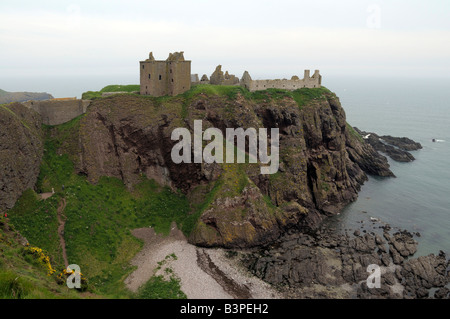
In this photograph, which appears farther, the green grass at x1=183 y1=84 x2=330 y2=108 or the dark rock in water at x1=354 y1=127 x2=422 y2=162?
the dark rock in water at x1=354 y1=127 x2=422 y2=162

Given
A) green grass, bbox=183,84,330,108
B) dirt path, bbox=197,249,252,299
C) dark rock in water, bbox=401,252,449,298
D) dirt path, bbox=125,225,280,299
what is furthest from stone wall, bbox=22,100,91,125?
dark rock in water, bbox=401,252,449,298

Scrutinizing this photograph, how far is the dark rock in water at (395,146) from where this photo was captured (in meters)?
94.3

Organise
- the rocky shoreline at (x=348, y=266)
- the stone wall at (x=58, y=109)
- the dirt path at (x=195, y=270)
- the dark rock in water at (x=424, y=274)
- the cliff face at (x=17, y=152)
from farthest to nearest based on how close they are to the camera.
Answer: the stone wall at (x=58, y=109) < the cliff face at (x=17, y=152) < the dark rock in water at (x=424, y=274) < the rocky shoreline at (x=348, y=266) < the dirt path at (x=195, y=270)

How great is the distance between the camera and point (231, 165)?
54.0 metres

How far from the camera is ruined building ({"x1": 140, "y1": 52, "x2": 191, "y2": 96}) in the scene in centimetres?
6084

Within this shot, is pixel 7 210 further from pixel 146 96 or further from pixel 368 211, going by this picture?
pixel 368 211

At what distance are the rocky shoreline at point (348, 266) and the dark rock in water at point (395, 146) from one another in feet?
163

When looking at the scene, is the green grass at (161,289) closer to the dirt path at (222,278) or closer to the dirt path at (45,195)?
the dirt path at (222,278)

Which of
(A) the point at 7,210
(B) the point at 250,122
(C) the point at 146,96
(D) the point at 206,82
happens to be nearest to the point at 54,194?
(A) the point at 7,210

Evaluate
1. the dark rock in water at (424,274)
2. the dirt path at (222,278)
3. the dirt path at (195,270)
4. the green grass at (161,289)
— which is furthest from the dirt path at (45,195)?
the dark rock in water at (424,274)

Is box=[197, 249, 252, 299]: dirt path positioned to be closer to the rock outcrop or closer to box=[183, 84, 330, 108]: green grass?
box=[183, 84, 330, 108]: green grass

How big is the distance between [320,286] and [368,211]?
2665cm

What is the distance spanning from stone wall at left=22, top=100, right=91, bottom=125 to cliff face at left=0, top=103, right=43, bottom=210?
3.26 meters

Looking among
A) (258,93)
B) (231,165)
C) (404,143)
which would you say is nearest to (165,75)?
(258,93)
